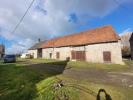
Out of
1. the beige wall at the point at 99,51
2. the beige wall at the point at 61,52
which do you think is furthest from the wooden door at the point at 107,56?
the beige wall at the point at 61,52

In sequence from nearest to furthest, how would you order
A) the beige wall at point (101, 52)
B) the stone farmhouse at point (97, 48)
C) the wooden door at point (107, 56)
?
the beige wall at point (101, 52), the stone farmhouse at point (97, 48), the wooden door at point (107, 56)

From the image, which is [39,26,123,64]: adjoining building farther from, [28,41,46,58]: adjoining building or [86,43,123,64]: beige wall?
[28,41,46,58]: adjoining building

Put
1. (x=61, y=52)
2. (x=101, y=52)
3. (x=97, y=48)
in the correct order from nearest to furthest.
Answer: (x=101, y=52) → (x=97, y=48) → (x=61, y=52)

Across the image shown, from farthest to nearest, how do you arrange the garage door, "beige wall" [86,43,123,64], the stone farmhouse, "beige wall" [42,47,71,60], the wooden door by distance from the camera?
"beige wall" [42,47,71,60] < the garage door < the wooden door < the stone farmhouse < "beige wall" [86,43,123,64]

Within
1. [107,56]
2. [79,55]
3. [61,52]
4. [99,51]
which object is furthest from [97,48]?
[61,52]

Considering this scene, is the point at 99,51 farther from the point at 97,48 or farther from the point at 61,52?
the point at 61,52

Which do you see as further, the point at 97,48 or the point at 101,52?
the point at 97,48

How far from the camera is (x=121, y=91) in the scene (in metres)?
6.95

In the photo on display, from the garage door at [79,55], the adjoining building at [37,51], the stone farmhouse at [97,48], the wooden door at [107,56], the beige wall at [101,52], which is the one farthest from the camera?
the adjoining building at [37,51]

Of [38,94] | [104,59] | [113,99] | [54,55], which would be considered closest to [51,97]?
[38,94]

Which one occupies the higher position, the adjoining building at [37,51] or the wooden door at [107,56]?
the adjoining building at [37,51]

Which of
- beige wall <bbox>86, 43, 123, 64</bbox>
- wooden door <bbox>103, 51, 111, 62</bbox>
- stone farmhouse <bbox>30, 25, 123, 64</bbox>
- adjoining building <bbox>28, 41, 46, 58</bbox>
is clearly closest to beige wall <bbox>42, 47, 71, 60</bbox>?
stone farmhouse <bbox>30, 25, 123, 64</bbox>

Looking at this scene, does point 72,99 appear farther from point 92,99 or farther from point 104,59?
point 104,59

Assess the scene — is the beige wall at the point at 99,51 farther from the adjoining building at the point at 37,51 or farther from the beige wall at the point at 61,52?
the adjoining building at the point at 37,51
